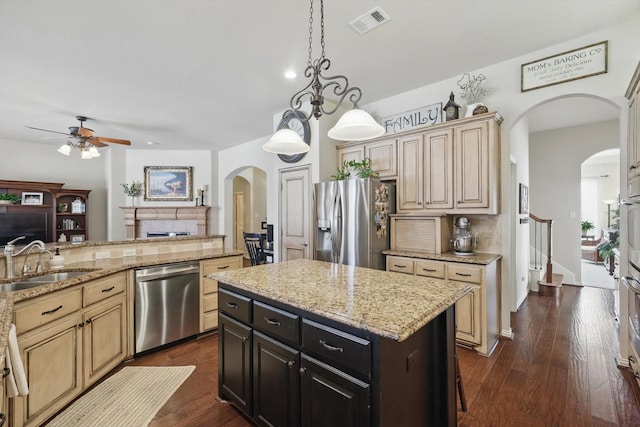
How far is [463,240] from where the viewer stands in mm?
3053

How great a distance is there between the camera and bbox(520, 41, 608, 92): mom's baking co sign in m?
2.56

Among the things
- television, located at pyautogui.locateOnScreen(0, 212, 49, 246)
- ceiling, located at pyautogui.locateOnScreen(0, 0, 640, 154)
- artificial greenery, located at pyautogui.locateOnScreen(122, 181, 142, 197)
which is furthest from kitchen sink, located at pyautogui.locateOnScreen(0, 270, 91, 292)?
artificial greenery, located at pyautogui.locateOnScreen(122, 181, 142, 197)

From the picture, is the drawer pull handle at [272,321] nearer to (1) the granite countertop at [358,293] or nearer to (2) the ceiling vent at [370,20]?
(1) the granite countertop at [358,293]

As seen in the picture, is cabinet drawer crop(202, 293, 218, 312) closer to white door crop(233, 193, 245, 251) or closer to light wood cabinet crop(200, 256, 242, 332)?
light wood cabinet crop(200, 256, 242, 332)

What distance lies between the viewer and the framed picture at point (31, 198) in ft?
18.6

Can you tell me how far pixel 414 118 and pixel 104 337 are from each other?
3.81 metres

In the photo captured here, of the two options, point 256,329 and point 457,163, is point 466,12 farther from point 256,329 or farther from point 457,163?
point 256,329

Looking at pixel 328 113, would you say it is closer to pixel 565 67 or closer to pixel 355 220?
pixel 355 220

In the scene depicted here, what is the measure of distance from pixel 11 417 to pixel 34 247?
1.23m

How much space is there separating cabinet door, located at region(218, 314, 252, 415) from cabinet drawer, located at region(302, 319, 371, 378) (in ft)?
1.72

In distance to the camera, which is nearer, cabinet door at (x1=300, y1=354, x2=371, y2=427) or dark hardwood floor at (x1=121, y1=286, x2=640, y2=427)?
cabinet door at (x1=300, y1=354, x2=371, y2=427)

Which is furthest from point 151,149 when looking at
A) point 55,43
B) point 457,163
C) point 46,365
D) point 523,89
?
point 523,89

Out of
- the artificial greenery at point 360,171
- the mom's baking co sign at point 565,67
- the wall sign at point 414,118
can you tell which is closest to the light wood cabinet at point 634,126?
the mom's baking co sign at point 565,67

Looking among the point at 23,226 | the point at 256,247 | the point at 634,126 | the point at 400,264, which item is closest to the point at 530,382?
the point at 400,264
